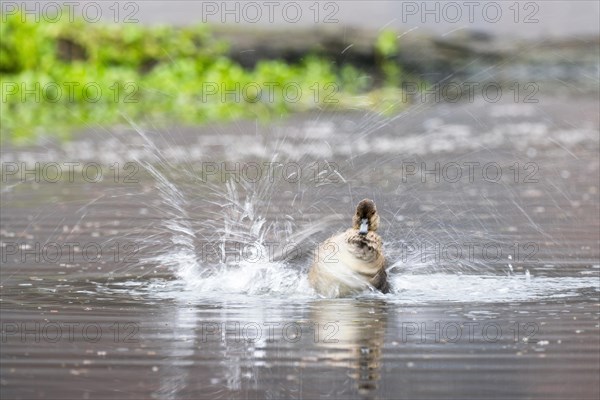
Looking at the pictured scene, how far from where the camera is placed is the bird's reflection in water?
6.11 metres

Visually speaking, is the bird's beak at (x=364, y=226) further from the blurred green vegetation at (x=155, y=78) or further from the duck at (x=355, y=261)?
the blurred green vegetation at (x=155, y=78)

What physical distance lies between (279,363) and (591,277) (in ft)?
11.1

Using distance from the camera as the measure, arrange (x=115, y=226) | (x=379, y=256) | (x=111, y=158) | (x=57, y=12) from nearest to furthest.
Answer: (x=379, y=256)
(x=115, y=226)
(x=111, y=158)
(x=57, y=12)

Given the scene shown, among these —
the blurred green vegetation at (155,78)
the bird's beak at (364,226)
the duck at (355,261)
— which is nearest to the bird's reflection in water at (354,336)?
the duck at (355,261)

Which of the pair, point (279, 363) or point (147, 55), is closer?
point (279, 363)

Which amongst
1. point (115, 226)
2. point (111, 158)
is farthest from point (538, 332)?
point (111, 158)

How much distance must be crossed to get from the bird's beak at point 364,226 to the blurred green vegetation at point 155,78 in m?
13.3

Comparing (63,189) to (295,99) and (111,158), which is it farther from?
(295,99)

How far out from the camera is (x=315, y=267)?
8.48 metres

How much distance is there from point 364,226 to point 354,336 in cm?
139

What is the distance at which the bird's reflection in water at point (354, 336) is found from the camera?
6107 millimetres

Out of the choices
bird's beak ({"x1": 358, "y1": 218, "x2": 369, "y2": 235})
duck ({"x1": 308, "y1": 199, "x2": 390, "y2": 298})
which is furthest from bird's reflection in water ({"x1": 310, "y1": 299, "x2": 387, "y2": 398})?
bird's beak ({"x1": 358, "y1": 218, "x2": 369, "y2": 235})

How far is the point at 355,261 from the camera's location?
8.31 m

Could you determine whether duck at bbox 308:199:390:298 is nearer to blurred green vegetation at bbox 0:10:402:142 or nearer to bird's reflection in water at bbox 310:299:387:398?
bird's reflection in water at bbox 310:299:387:398
